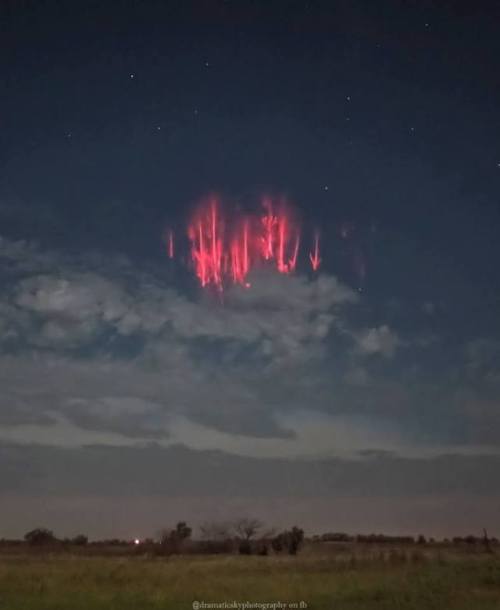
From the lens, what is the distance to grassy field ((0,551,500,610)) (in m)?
28.4

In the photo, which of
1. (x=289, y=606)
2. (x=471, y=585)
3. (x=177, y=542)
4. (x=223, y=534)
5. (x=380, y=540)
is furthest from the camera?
(x=380, y=540)

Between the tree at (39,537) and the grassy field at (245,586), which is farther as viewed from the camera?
the tree at (39,537)

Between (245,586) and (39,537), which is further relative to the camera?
(39,537)

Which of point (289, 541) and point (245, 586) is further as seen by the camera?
point (289, 541)

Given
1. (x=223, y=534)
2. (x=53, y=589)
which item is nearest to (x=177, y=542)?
(x=223, y=534)

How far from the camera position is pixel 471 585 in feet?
115

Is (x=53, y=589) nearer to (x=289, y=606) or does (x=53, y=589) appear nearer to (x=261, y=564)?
(x=289, y=606)

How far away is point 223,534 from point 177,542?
10.9 metres

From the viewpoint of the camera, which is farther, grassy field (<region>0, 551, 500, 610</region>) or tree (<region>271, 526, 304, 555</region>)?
tree (<region>271, 526, 304, 555</region>)

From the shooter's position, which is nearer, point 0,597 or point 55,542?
point 0,597

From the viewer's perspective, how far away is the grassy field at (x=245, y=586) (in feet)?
93.3

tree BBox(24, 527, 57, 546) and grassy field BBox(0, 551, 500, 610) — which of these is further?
tree BBox(24, 527, 57, 546)

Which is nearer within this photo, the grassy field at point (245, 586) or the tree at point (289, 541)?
the grassy field at point (245, 586)

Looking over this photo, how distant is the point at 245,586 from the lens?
1359 inches
